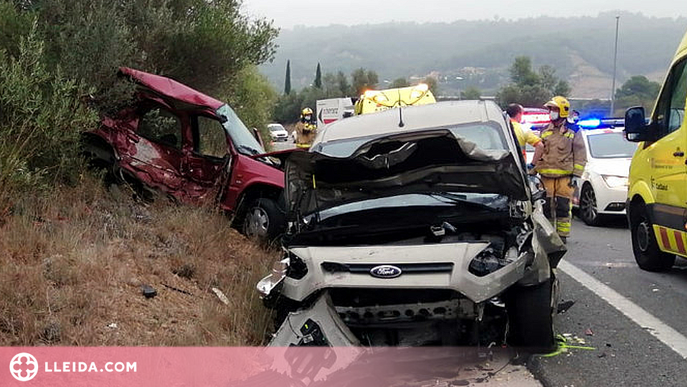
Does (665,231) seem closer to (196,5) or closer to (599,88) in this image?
(196,5)

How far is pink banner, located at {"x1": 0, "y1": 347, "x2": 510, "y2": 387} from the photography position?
389cm

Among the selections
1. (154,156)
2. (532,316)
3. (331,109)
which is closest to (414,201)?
(532,316)

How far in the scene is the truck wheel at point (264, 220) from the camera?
25.1 ft

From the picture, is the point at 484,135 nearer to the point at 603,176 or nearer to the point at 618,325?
the point at 618,325

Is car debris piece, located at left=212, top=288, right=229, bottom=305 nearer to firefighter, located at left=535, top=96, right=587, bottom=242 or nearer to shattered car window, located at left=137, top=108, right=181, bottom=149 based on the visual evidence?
shattered car window, located at left=137, top=108, right=181, bottom=149

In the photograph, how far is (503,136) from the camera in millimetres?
5477

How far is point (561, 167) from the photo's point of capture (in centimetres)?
828

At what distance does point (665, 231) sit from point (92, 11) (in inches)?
273

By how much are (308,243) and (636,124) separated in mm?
3993

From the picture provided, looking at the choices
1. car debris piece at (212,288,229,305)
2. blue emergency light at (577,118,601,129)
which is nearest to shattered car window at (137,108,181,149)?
car debris piece at (212,288,229,305)

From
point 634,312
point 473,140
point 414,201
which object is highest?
point 473,140

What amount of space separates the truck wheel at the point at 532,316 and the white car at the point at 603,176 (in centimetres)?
634

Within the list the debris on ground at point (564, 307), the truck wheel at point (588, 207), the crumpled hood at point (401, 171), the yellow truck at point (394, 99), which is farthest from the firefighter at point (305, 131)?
the debris on ground at point (564, 307)

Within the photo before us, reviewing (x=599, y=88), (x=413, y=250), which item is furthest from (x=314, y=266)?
(x=599, y=88)
